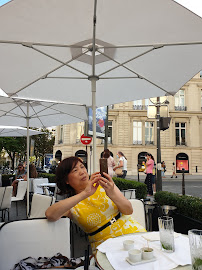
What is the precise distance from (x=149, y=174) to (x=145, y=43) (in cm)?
789

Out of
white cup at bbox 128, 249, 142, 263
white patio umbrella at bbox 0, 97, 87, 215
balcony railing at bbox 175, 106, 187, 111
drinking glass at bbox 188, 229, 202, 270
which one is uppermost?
balcony railing at bbox 175, 106, 187, 111

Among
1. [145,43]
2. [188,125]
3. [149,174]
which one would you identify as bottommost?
[149,174]

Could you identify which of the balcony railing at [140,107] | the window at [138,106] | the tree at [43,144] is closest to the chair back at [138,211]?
the balcony railing at [140,107]

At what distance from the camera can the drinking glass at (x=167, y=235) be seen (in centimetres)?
157

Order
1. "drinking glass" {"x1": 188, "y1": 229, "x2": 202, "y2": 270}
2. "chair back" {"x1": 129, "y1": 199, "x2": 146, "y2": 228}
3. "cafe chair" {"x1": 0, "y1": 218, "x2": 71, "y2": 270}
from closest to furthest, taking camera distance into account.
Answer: "drinking glass" {"x1": 188, "y1": 229, "x2": 202, "y2": 270} → "cafe chair" {"x1": 0, "y1": 218, "x2": 71, "y2": 270} → "chair back" {"x1": 129, "y1": 199, "x2": 146, "y2": 228}

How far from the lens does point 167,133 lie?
3005 centimetres

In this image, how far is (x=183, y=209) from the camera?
3.64 m

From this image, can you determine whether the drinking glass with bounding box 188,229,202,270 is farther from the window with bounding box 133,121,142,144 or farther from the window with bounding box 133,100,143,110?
the window with bounding box 133,100,143,110

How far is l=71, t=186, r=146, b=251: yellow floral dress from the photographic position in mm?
2072

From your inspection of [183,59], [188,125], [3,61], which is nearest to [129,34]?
[183,59]

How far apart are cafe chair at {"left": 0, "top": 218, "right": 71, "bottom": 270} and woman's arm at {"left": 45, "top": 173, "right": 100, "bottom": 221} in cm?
10

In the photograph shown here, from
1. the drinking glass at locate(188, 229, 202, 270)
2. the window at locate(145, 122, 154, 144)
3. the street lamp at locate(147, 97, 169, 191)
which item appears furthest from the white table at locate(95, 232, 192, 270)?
the window at locate(145, 122, 154, 144)

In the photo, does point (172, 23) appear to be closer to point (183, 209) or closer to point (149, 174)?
point (183, 209)

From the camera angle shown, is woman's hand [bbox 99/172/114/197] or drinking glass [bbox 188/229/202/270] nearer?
drinking glass [bbox 188/229/202/270]
